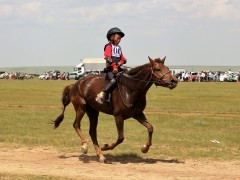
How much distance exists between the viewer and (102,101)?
13.6 metres

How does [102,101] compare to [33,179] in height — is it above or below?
above

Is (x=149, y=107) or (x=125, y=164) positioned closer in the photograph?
(x=125, y=164)

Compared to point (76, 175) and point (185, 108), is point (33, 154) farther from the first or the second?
point (185, 108)

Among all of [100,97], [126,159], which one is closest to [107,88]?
[100,97]

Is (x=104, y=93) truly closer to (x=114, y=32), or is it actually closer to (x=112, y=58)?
(x=112, y=58)

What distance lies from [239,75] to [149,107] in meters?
51.9

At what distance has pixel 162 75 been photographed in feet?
Result: 41.3

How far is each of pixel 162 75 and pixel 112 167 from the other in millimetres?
2523

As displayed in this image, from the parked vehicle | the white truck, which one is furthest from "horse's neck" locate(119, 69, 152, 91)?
the white truck

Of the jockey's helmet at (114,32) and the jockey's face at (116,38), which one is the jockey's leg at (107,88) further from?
the jockey's helmet at (114,32)

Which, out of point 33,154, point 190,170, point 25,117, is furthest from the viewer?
point 25,117

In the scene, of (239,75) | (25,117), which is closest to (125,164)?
(25,117)

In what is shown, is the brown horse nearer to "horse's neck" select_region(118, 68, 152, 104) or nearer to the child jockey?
"horse's neck" select_region(118, 68, 152, 104)

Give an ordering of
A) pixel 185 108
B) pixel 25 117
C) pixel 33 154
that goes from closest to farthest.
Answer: pixel 33 154
pixel 25 117
pixel 185 108
